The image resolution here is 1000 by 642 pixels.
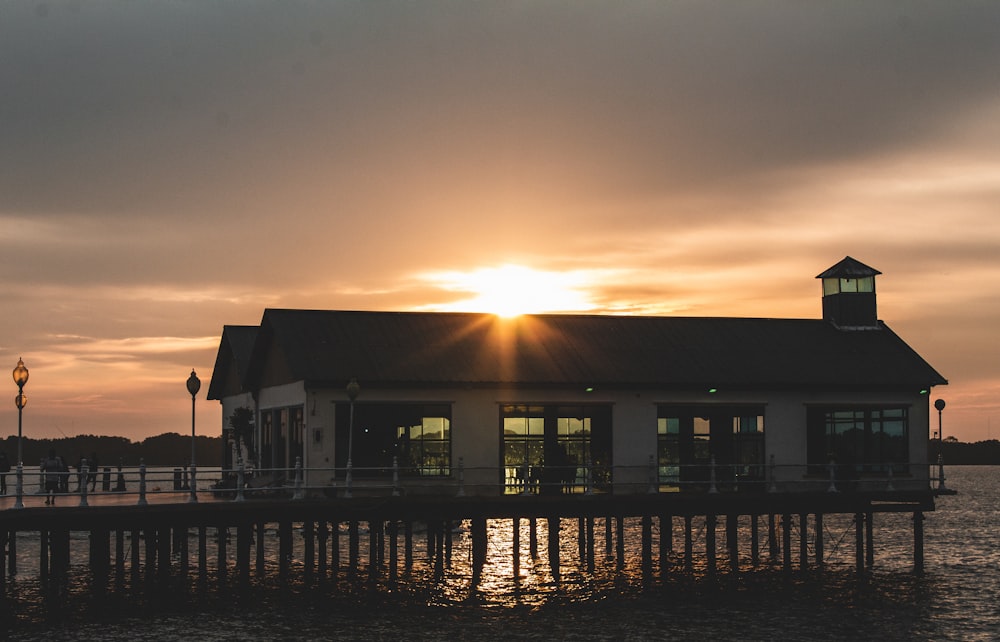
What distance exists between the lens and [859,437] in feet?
147

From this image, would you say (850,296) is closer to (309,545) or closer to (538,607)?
(538,607)

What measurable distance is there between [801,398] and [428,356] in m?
12.9

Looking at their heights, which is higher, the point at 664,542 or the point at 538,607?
the point at 664,542

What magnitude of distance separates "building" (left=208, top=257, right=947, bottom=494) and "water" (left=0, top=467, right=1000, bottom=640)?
12.3ft

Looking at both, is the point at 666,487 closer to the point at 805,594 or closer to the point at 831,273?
the point at 805,594

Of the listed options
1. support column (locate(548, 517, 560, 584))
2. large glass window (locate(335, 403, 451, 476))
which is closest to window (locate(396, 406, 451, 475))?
large glass window (locate(335, 403, 451, 476))

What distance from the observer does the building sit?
4075 centimetres

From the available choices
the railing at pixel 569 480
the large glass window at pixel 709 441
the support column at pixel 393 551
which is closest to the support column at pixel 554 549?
the railing at pixel 569 480

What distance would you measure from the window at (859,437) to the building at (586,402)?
5cm

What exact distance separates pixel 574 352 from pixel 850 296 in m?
12.8

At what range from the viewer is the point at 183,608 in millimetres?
39594

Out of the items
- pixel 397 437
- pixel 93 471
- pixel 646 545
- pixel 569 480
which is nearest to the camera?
pixel 93 471

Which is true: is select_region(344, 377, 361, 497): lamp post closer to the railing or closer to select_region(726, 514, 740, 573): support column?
the railing

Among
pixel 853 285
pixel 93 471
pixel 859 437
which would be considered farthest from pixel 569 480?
pixel 853 285
